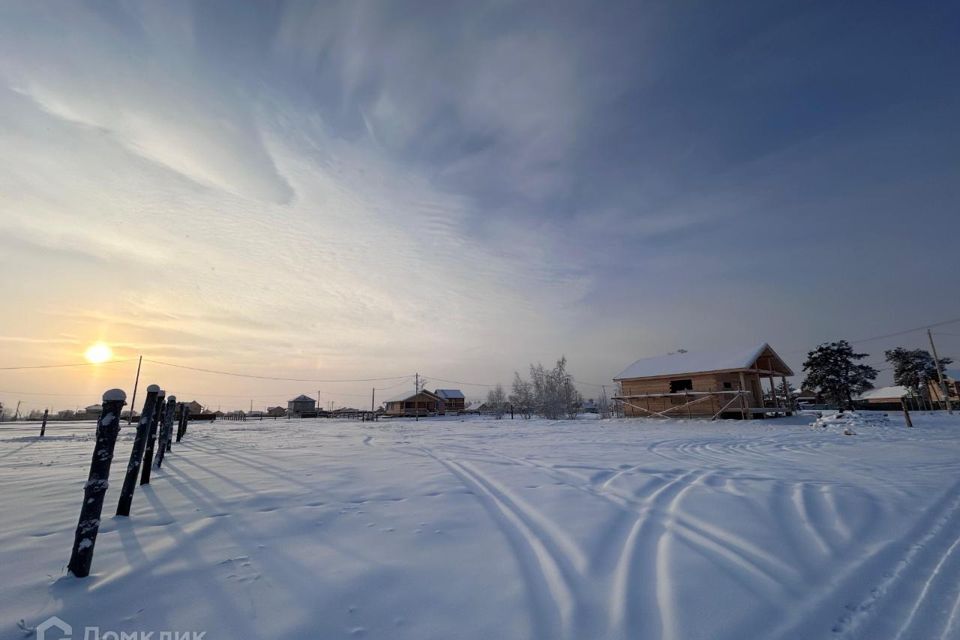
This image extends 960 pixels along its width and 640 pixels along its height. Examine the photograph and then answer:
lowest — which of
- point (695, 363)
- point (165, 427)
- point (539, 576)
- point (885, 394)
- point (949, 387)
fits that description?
point (539, 576)

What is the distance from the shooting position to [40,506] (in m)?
4.80

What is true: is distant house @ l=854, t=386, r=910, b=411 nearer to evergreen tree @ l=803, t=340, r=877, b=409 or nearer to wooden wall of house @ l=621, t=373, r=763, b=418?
evergreen tree @ l=803, t=340, r=877, b=409

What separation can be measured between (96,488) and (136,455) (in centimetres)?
224

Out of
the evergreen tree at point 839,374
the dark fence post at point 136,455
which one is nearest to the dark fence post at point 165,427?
the dark fence post at point 136,455

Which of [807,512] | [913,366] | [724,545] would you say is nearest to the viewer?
[724,545]

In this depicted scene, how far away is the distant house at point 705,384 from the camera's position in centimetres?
2433

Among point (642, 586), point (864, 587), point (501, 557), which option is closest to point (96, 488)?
point (501, 557)

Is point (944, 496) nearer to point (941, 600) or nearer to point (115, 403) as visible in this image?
point (941, 600)

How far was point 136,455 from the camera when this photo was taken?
520 cm

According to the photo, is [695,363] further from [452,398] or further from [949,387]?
[452,398]

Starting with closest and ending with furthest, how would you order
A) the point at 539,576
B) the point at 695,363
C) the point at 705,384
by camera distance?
the point at 539,576, the point at 705,384, the point at 695,363

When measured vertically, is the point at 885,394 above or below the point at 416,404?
below

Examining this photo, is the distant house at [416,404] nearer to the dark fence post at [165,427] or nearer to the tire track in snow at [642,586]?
the dark fence post at [165,427]

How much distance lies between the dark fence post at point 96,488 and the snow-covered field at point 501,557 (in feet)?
0.48
